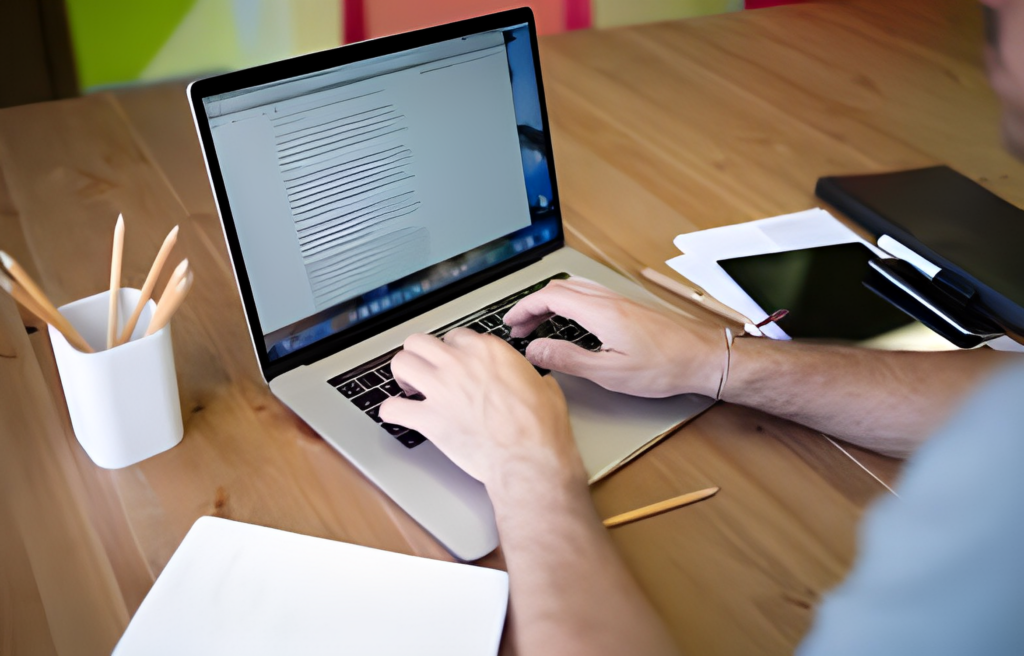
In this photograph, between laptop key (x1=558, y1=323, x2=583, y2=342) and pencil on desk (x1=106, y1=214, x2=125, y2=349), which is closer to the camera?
pencil on desk (x1=106, y1=214, x2=125, y2=349)

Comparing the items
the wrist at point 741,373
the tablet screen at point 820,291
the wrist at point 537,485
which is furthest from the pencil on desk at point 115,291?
the tablet screen at point 820,291

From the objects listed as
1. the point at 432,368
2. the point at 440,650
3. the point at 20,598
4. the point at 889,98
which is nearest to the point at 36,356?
the point at 20,598

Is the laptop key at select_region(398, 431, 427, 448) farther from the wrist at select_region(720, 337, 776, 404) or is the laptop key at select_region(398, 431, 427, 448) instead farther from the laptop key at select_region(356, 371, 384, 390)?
the wrist at select_region(720, 337, 776, 404)

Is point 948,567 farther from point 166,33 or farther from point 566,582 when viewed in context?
point 166,33

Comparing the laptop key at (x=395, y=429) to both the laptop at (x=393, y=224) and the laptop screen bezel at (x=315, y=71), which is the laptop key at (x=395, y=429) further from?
the laptop screen bezel at (x=315, y=71)

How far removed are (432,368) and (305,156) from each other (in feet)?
0.75

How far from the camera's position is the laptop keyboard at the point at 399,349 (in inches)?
30.2

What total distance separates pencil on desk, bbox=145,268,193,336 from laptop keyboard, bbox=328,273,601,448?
0.17 meters

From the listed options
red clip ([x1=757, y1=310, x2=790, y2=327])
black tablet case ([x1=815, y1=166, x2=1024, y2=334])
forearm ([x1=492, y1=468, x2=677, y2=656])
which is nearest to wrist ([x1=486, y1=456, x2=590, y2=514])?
forearm ([x1=492, y1=468, x2=677, y2=656])

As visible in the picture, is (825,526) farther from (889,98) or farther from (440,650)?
(889,98)

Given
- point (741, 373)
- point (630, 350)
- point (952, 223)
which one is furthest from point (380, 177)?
point (952, 223)

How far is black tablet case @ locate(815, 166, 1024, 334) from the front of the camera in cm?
100

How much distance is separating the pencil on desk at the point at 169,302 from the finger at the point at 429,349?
0.64 ft

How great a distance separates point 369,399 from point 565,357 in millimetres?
184
